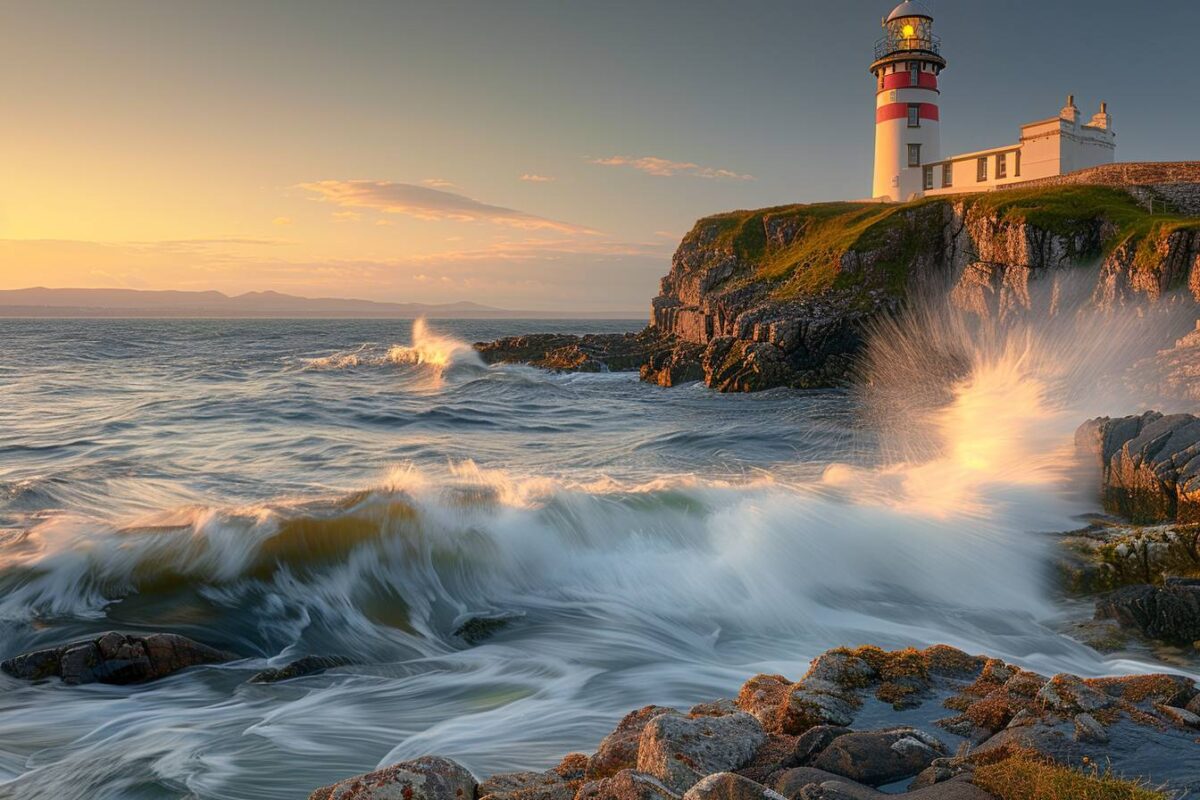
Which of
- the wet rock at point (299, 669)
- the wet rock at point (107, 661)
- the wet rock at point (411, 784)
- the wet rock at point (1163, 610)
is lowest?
the wet rock at point (299, 669)

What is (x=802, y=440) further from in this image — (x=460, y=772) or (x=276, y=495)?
(x=460, y=772)

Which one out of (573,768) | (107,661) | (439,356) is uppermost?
(439,356)

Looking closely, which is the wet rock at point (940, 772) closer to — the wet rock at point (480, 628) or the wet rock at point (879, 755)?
the wet rock at point (879, 755)

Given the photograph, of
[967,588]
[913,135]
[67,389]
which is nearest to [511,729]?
[967,588]

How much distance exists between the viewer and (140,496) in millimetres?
15648

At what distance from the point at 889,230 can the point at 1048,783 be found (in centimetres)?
4069

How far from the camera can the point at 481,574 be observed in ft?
38.9

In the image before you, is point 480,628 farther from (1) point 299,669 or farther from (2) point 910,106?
(2) point 910,106

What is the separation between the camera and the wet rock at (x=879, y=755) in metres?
4.50

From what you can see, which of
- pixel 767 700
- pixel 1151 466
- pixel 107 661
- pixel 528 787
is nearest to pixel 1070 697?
pixel 767 700

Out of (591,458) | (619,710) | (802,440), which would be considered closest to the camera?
(619,710)

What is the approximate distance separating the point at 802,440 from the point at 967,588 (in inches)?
484

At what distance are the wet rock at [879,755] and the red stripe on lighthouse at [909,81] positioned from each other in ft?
175

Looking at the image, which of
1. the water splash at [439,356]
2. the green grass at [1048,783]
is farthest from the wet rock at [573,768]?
the water splash at [439,356]
